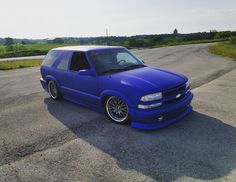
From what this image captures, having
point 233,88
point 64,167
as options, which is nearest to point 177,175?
point 64,167

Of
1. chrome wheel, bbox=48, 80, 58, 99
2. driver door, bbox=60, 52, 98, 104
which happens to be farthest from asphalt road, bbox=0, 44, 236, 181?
→ chrome wheel, bbox=48, 80, 58, 99

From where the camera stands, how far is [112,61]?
19.5ft

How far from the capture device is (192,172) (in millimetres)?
3479

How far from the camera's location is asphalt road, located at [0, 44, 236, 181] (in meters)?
3.55

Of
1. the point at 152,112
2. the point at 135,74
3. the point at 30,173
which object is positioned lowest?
the point at 30,173

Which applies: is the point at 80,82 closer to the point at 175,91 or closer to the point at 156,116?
the point at 156,116

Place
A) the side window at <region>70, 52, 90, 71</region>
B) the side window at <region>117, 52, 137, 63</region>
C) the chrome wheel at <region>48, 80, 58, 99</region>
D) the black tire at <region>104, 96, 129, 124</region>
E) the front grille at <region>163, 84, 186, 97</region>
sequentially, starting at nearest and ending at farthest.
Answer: the front grille at <region>163, 84, 186, 97</region>, the black tire at <region>104, 96, 129, 124</region>, the side window at <region>70, 52, 90, 71</region>, the side window at <region>117, 52, 137, 63</region>, the chrome wheel at <region>48, 80, 58, 99</region>

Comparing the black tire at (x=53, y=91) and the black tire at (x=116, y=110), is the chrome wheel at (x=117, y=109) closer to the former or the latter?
the black tire at (x=116, y=110)

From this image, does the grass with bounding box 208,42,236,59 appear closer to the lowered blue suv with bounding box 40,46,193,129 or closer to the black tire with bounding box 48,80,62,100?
the lowered blue suv with bounding box 40,46,193,129

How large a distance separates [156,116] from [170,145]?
0.67m

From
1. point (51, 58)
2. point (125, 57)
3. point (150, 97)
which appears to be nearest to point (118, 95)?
point (150, 97)

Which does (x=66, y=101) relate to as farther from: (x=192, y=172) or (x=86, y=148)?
(x=192, y=172)

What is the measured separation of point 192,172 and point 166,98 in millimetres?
1735

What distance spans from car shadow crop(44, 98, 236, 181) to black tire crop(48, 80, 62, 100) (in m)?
1.57
